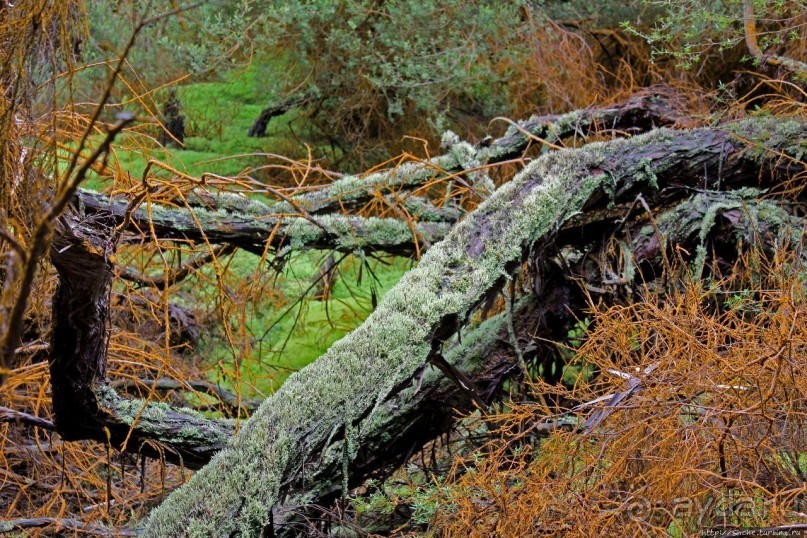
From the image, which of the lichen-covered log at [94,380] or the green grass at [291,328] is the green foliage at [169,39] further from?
the lichen-covered log at [94,380]

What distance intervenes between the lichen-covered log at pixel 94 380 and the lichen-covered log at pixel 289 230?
36.5 inches

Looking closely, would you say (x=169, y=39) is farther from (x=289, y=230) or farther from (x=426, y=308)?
(x=426, y=308)

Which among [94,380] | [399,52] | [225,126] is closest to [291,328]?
[399,52]

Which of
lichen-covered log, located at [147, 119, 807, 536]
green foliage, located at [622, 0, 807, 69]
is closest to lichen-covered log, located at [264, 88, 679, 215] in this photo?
green foliage, located at [622, 0, 807, 69]

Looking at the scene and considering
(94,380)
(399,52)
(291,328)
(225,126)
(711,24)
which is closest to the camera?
(94,380)

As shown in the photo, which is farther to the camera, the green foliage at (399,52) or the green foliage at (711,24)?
the green foliage at (399,52)

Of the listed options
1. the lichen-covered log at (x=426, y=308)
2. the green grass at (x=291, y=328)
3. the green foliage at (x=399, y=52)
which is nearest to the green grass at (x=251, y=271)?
the green grass at (x=291, y=328)

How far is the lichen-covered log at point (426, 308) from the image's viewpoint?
81.2 inches

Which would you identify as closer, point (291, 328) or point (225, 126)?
point (291, 328)

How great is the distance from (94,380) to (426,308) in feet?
3.39

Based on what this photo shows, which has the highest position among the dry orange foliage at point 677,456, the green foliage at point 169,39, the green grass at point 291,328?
the green foliage at point 169,39

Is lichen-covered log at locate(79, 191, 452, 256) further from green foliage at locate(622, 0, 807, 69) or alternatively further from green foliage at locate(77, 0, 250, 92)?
green foliage at locate(77, 0, 250, 92)

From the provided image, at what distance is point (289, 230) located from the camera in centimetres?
354

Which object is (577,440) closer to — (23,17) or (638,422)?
(638,422)
